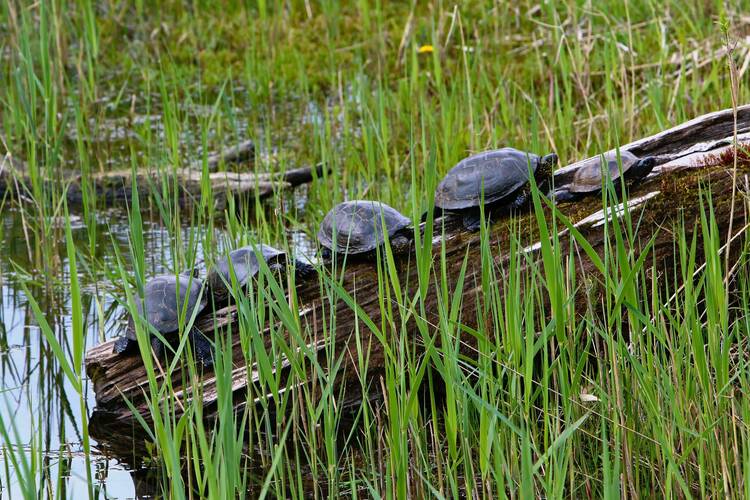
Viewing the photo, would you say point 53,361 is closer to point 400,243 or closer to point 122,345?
point 122,345

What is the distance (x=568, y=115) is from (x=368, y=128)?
107 cm

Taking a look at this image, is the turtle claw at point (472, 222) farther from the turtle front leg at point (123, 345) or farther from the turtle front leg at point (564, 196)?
the turtle front leg at point (123, 345)

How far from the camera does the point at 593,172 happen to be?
307 cm

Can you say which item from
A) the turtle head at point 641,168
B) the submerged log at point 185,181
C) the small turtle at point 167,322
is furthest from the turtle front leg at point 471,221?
the submerged log at point 185,181

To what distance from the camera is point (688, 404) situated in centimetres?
220

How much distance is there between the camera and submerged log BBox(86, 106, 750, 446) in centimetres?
300

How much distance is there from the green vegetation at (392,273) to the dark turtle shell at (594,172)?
149 millimetres

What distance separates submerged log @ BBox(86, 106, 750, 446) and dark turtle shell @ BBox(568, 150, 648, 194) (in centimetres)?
5

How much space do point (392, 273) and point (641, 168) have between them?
124cm

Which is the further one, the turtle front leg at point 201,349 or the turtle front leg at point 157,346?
the turtle front leg at point 157,346

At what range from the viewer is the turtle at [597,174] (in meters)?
3.01

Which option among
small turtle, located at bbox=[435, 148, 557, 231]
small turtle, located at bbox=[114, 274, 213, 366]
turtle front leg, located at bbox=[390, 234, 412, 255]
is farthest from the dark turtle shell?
small turtle, located at bbox=[114, 274, 213, 366]

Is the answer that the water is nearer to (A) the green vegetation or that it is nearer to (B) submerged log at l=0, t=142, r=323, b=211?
(A) the green vegetation

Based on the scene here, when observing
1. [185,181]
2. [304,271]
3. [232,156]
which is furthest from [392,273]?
[232,156]
